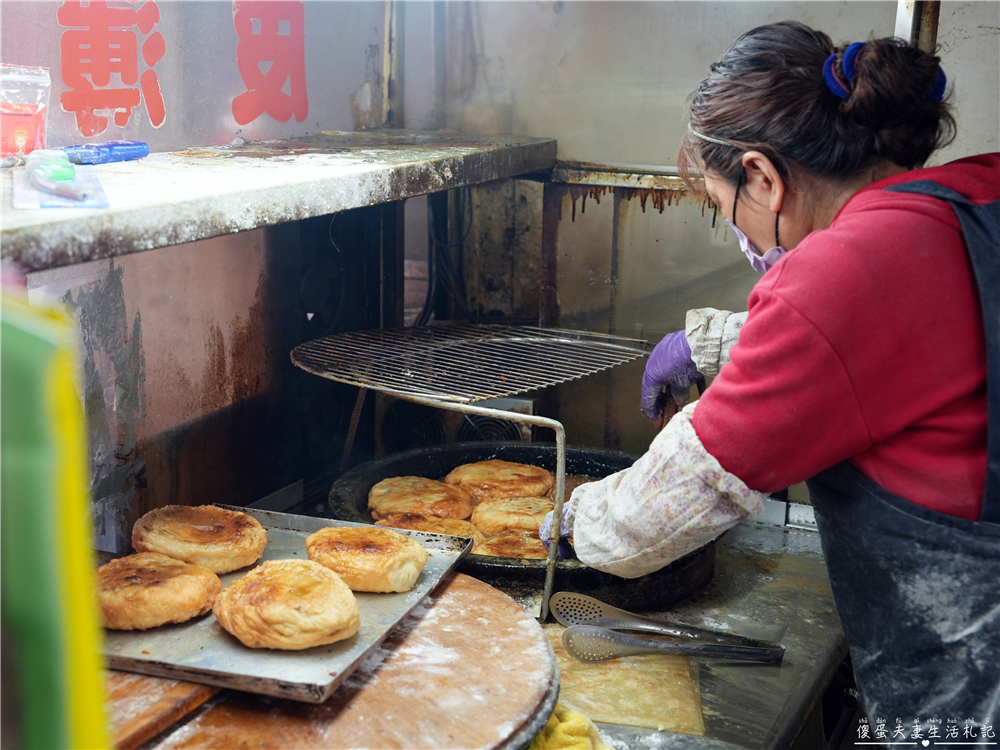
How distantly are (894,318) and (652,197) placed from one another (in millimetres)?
2566

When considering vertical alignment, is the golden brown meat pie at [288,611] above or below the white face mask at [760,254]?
below

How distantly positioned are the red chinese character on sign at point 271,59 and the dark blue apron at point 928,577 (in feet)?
7.90

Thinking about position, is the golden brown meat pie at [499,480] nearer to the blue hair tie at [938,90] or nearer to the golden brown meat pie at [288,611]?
the golden brown meat pie at [288,611]

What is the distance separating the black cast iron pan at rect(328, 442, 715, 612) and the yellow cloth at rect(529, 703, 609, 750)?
0.63 metres

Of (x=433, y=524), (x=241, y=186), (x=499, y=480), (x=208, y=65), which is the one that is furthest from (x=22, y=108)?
(x=499, y=480)

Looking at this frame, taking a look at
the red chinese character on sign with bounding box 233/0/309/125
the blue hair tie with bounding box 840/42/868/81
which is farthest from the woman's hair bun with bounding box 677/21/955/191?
the red chinese character on sign with bounding box 233/0/309/125

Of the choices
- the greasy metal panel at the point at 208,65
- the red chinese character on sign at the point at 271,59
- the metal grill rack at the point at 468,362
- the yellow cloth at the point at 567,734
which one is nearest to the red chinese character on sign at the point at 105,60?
the greasy metal panel at the point at 208,65

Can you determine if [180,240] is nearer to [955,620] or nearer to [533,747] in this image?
[533,747]

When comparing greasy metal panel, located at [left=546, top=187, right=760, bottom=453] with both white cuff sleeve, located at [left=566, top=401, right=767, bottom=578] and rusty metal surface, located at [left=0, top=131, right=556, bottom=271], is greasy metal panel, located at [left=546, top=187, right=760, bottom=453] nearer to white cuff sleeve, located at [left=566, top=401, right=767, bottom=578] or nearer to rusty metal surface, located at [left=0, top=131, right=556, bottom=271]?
rusty metal surface, located at [left=0, top=131, right=556, bottom=271]

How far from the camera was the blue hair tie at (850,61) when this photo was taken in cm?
183

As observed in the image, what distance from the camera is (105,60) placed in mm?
2564

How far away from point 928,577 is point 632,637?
98 centimetres

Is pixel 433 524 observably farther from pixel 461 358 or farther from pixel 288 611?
pixel 288 611

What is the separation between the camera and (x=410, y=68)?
4352 mm
